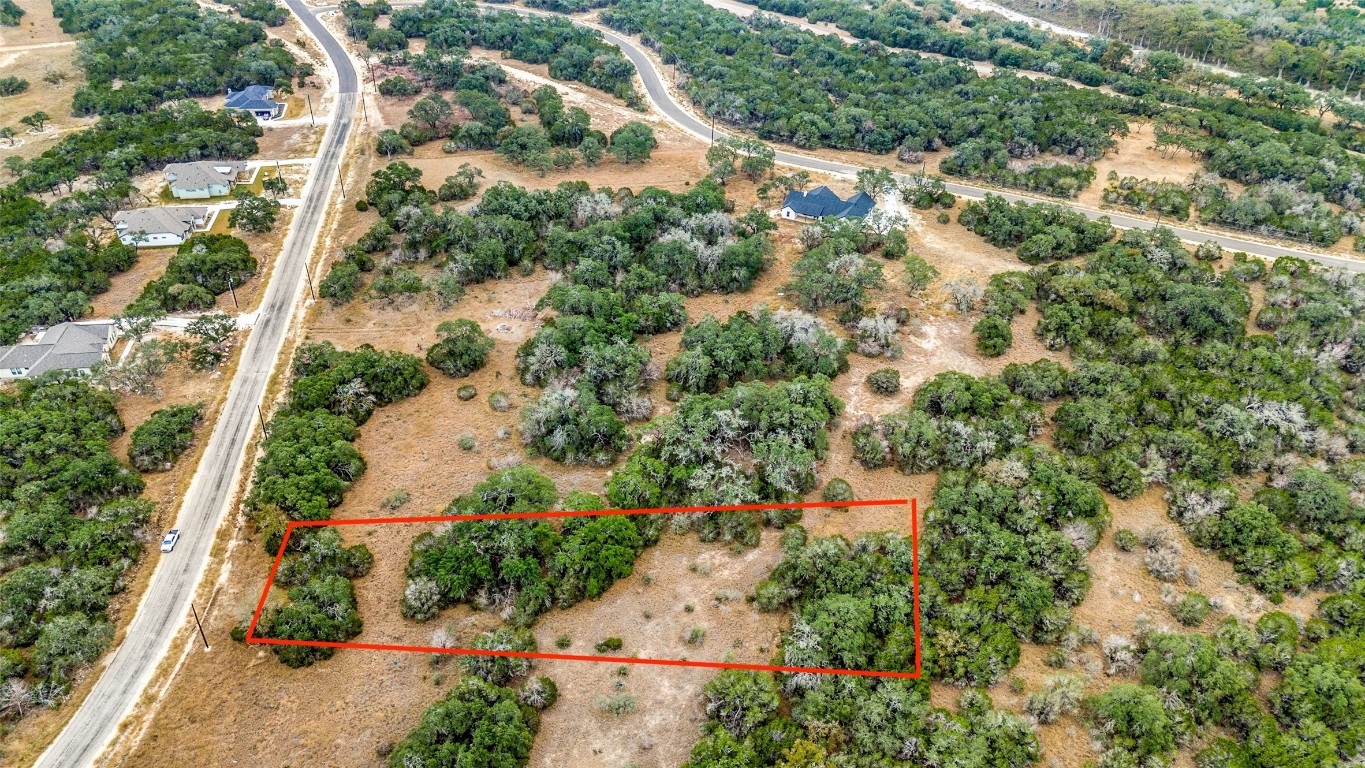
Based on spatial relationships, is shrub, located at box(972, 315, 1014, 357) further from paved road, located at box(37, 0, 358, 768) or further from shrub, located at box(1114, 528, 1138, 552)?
paved road, located at box(37, 0, 358, 768)

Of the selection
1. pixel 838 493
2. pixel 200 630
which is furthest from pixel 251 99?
pixel 838 493

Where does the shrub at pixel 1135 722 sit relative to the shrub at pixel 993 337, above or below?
below

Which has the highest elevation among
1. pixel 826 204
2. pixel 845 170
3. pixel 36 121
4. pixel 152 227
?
pixel 826 204

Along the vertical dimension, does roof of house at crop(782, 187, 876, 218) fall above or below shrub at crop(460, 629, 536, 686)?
above

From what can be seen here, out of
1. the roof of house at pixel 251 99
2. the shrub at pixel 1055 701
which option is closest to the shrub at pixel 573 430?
the shrub at pixel 1055 701

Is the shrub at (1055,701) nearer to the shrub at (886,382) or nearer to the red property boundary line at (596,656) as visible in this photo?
the red property boundary line at (596,656)

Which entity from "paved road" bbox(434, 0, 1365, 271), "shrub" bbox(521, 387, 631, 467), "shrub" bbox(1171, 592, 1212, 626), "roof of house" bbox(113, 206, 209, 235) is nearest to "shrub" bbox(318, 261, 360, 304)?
"roof of house" bbox(113, 206, 209, 235)

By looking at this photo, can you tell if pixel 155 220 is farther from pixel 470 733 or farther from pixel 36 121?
pixel 470 733
